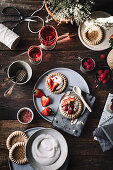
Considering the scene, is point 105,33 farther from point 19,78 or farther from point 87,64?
point 19,78

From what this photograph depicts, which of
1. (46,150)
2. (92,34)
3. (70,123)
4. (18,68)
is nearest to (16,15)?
(18,68)

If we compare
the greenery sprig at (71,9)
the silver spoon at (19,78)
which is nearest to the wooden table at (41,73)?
the silver spoon at (19,78)

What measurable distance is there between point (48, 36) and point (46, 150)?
0.78 m

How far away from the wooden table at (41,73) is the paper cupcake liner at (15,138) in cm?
4

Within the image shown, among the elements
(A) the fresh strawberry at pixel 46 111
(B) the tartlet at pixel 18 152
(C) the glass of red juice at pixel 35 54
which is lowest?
(B) the tartlet at pixel 18 152

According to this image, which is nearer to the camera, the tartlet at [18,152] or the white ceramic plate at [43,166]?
the white ceramic plate at [43,166]

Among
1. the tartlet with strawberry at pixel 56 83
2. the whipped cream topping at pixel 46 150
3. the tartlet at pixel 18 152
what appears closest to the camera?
the whipped cream topping at pixel 46 150

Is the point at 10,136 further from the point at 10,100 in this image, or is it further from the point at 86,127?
the point at 86,127

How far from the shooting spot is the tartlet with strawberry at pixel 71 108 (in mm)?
1530

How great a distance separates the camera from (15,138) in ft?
5.03

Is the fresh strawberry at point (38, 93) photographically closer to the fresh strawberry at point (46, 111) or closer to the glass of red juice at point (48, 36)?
the fresh strawberry at point (46, 111)

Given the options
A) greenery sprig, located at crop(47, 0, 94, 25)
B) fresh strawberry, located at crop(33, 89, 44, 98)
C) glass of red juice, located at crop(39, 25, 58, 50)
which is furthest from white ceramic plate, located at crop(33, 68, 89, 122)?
greenery sprig, located at crop(47, 0, 94, 25)

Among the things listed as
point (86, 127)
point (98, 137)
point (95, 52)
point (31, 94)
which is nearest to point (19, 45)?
point (31, 94)

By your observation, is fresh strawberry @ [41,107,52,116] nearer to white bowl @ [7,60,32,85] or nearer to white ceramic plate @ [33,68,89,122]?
white ceramic plate @ [33,68,89,122]
